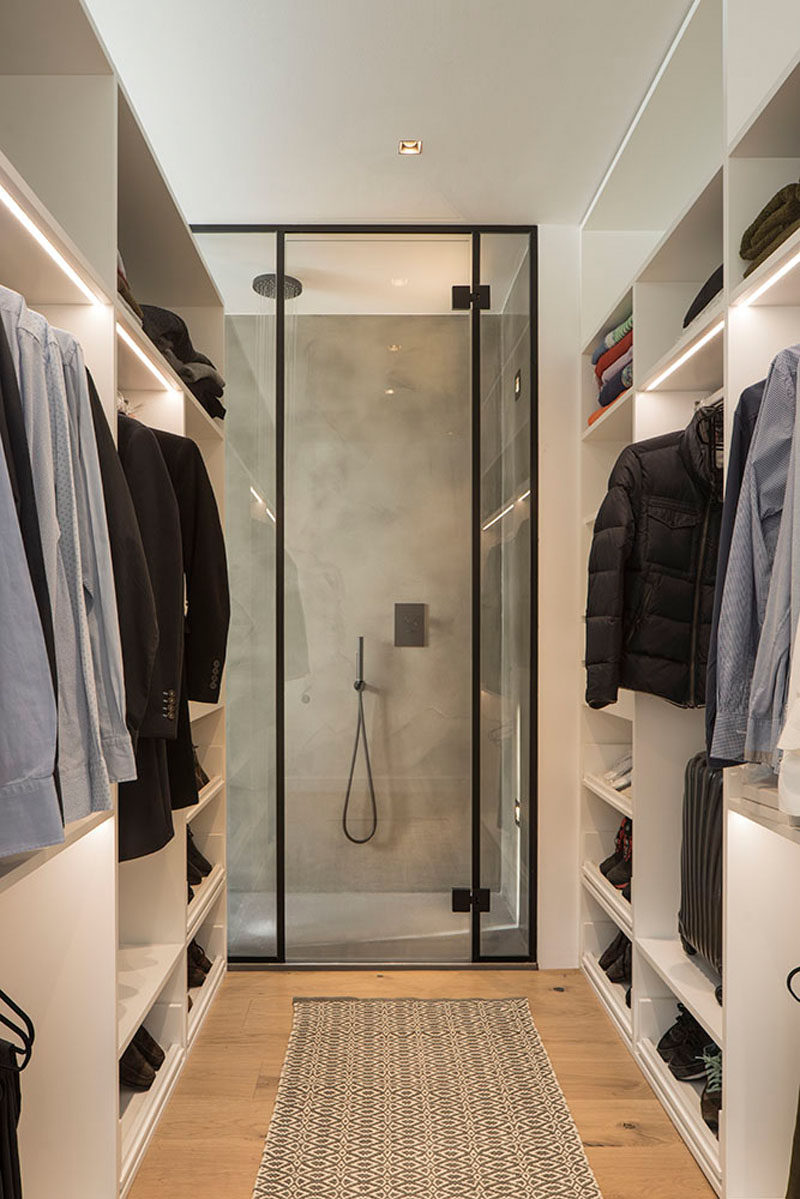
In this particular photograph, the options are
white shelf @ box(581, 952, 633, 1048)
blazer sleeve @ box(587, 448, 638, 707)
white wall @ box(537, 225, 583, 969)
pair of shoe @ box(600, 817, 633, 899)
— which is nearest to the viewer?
blazer sleeve @ box(587, 448, 638, 707)

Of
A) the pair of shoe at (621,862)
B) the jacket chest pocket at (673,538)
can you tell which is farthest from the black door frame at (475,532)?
the jacket chest pocket at (673,538)

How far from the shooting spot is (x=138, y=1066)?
244cm

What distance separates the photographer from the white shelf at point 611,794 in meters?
2.95

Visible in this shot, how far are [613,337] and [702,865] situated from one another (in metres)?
1.69

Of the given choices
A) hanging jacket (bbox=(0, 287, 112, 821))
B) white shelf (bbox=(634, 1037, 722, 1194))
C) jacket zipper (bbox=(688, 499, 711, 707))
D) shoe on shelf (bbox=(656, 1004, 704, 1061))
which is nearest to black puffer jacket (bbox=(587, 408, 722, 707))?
jacket zipper (bbox=(688, 499, 711, 707))

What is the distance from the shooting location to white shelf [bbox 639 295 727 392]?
216 cm

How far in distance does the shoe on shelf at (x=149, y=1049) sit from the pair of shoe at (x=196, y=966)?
550 millimetres

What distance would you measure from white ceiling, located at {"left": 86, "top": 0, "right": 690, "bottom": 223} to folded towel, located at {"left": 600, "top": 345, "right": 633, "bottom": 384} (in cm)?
64

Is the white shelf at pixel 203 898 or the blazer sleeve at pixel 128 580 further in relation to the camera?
the white shelf at pixel 203 898

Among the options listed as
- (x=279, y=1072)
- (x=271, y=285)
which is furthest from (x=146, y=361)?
(x=279, y=1072)

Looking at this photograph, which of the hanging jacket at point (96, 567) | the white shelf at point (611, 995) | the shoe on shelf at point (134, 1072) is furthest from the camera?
the white shelf at point (611, 995)

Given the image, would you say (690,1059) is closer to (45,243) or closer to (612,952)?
(612,952)

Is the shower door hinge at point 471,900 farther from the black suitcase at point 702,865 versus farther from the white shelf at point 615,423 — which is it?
the white shelf at point 615,423

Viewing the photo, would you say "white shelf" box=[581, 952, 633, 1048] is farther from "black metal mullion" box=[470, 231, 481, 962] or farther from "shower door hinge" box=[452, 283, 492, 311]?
"shower door hinge" box=[452, 283, 492, 311]
